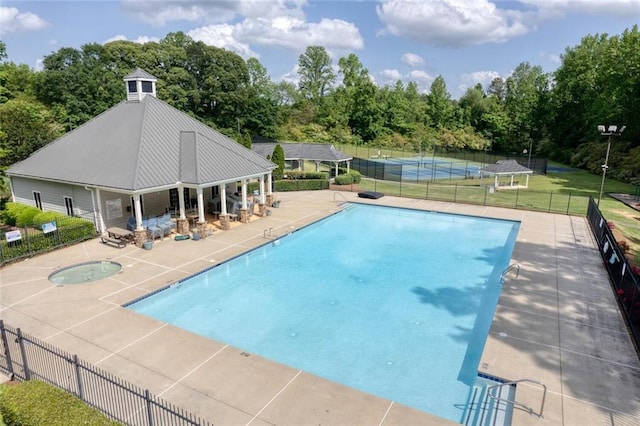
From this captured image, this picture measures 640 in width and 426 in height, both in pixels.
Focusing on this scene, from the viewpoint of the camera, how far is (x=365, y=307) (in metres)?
14.2

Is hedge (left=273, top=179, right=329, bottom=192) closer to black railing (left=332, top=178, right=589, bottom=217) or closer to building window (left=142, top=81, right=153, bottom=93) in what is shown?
black railing (left=332, top=178, right=589, bottom=217)

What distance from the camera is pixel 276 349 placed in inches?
449

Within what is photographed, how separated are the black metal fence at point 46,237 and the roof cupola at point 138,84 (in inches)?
327

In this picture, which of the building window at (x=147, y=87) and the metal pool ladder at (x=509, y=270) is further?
the building window at (x=147, y=87)

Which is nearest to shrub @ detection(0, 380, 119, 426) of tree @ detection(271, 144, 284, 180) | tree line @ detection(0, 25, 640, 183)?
tree line @ detection(0, 25, 640, 183)

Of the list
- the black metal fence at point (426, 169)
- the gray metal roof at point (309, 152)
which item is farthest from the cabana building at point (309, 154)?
the black metal fence at point (426, 169)

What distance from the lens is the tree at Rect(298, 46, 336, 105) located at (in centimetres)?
8744

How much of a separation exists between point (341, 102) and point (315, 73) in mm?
17206

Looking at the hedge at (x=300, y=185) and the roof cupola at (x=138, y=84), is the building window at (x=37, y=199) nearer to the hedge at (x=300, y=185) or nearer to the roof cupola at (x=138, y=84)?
the roof cupola at (x=138, y=84)

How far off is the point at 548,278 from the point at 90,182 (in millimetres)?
20965

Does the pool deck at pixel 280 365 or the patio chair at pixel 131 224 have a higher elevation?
the patio chair at pixel 131 224

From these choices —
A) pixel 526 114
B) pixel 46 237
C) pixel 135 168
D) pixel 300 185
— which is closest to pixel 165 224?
pixel 135 168

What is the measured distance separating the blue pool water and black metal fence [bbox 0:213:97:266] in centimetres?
726

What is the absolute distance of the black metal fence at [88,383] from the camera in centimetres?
786
